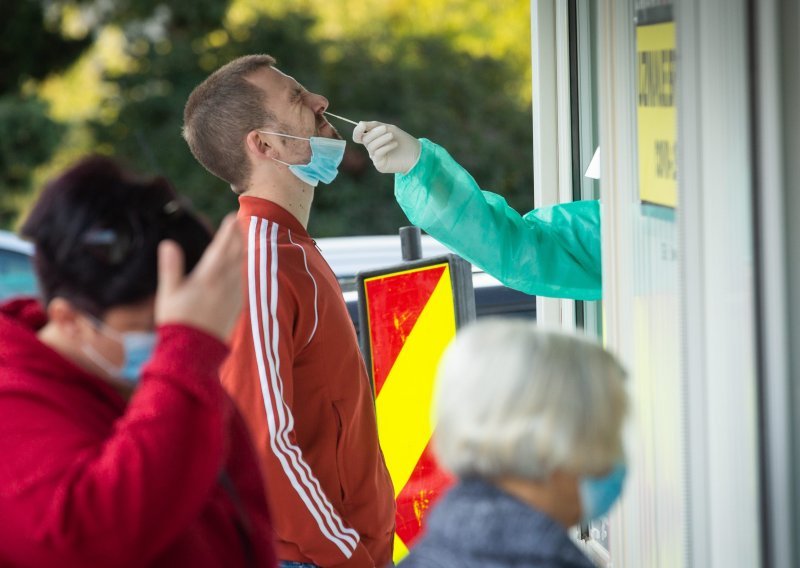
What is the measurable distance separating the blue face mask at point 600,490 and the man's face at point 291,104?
1509 mm

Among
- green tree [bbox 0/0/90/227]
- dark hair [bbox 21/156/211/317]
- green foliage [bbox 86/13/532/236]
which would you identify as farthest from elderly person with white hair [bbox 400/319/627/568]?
green tree [bbox 0/0/90/227]

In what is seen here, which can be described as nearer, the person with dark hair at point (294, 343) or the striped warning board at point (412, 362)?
the person with dark hair at point (294, 343)

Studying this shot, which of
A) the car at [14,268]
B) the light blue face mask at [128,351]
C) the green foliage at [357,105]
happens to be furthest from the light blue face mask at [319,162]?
the green foliage at [357,105]

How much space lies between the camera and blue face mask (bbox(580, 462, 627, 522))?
1.50 m

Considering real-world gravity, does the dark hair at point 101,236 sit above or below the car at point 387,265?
above

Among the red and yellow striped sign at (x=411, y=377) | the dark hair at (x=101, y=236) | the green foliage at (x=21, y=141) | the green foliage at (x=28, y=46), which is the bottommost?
the red and yellow striped sign at (x=411, y=377)

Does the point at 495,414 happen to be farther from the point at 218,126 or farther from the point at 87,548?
the point at 218,126

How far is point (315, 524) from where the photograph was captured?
2.30 metres

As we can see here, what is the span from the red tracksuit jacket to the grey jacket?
0.80 metres

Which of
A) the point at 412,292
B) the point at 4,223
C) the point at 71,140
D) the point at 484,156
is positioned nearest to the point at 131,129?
the point at 71,140

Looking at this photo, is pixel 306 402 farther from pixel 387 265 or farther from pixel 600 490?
pixel 387 265

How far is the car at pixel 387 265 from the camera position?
13.6 ft

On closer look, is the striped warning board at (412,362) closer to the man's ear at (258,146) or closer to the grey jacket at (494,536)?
the man's ear at (258,146)

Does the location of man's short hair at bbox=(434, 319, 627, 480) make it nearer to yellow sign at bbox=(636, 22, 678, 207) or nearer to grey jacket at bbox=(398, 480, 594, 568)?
grey jacket at bbox=(398, 480, 594, 568)
